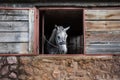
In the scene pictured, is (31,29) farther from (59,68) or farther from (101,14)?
(101,14)

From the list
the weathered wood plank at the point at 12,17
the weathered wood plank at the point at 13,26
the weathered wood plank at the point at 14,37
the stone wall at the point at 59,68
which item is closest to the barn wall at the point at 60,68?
the stone wall at the point at 59,68

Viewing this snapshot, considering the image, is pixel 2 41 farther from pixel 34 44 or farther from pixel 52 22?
pixel 52 22

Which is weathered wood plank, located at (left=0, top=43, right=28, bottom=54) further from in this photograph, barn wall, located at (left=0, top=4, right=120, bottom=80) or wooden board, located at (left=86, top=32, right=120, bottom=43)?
wooden board, located at (left=86, top=32, right=120, bottom=43)

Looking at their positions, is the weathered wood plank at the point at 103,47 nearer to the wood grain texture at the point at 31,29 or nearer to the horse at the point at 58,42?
the horse at the point at 58,42

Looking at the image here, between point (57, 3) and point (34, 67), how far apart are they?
1765 millimetres

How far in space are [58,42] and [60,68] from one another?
874 mm

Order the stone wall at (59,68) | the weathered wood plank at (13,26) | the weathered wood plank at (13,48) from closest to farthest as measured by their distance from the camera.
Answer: the stone wall at (59,68) < the weathered wood plank at (13,48) < the weathered wood plank at (13,26)

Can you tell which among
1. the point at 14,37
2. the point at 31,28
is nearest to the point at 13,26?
the point at 14,37

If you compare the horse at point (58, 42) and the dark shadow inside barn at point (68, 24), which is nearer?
the horse at point (58, 42)

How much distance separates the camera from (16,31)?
10.0 metres

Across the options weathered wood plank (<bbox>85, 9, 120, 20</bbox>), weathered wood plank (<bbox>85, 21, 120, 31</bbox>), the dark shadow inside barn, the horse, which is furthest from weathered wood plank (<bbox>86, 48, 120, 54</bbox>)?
the dark shadow inside barn

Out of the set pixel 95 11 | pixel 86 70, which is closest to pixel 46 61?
pixel 86 70

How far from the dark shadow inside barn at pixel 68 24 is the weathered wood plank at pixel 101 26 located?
541mm

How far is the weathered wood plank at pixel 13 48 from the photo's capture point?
9.95 m
